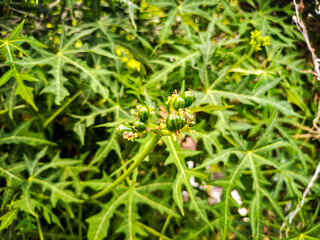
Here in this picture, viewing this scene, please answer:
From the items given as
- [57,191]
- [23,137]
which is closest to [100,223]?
[57,191]

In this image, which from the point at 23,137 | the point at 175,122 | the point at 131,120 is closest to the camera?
the point at 175,122

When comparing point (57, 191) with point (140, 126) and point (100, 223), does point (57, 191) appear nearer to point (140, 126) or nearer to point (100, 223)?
point (100, 223)

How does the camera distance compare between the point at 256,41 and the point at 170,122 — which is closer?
the point at 170,122

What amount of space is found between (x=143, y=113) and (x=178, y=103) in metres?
0.09

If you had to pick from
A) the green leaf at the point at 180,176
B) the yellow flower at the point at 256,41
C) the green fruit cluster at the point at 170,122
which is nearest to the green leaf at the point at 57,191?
the green leaf at the point at 180,176

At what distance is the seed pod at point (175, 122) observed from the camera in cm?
70

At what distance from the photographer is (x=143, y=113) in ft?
2.40

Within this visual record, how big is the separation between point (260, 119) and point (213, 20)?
1.66 ft

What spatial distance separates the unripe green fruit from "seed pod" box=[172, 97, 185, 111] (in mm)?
65

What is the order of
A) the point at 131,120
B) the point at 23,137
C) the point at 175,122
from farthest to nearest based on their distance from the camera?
1. the point at 23,137
2. the point at 131,120
3. the point at 175,122

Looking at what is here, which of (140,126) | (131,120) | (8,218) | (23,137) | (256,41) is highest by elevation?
(256,41)

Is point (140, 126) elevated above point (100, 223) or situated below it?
above

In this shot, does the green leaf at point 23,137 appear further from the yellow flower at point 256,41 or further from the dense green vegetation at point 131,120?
the yellow flower at point 256,41

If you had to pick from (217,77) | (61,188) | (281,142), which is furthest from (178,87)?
(61,188)
